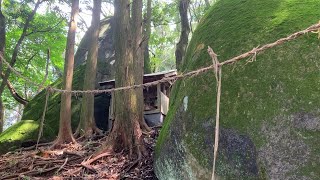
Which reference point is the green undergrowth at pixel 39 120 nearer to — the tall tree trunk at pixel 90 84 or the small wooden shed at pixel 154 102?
the tall tree trunk at pixel 90 84

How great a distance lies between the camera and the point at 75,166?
547 cm

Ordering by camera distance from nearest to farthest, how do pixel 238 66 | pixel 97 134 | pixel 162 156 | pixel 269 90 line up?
pixel 269 90
pixel 238 66
pixel 162 156
pixel 97 134

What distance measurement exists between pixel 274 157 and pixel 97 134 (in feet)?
20.3

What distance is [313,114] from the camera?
2887 millimetres

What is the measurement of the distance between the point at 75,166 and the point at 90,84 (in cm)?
398

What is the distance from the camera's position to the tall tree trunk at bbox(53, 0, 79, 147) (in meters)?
7.52

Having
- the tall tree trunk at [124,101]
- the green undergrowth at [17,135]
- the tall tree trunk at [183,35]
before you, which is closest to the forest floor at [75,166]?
the tall tree trunk at [124,101]

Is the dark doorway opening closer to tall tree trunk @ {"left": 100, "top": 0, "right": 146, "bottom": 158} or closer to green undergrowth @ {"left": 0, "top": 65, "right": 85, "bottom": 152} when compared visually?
green undergrowth @ {"left": 0, "top": 65, "right": 85, "bottom": 152}

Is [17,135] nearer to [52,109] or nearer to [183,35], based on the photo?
[52,109]

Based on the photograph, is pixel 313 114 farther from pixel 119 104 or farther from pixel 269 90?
pixel 119 104

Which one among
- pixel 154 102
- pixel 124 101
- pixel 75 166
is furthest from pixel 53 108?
pixel 124 101

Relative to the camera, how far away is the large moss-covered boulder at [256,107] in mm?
2916

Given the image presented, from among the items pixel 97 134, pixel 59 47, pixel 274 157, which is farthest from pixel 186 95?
pixel 59 47

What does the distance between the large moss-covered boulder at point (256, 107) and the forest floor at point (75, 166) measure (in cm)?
98
